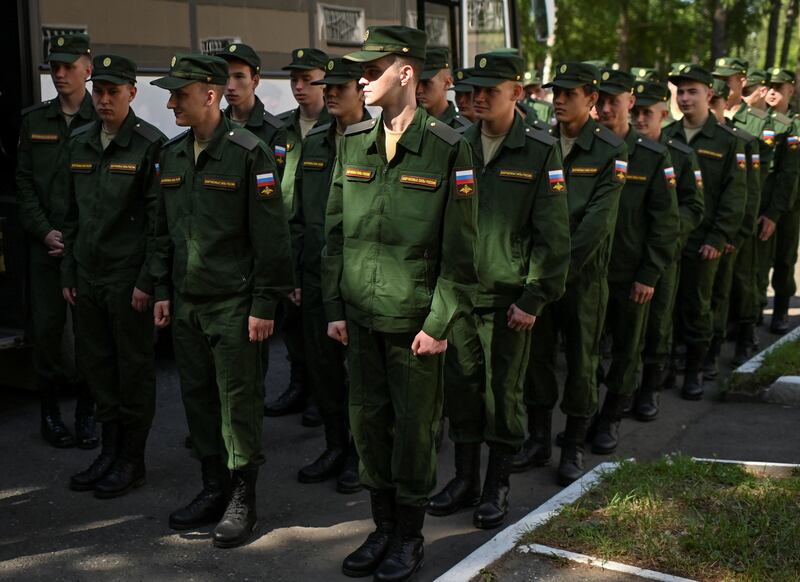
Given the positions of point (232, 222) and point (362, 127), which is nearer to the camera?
point (362, 127)

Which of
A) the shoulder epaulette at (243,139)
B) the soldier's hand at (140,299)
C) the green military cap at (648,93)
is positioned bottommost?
the soldier's hand at (140,299)

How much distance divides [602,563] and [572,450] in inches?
59.0

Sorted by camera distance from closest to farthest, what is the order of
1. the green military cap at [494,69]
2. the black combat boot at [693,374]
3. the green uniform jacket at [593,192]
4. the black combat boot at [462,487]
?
the green military cap at [494,69] → the black combat boot at [462,487] → the green uniform jacket at [593,192] → the black combat boot at [693,374]

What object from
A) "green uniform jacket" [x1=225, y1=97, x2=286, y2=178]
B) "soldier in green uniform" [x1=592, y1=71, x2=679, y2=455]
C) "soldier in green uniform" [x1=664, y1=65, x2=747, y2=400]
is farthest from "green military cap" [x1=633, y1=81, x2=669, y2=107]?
"green uniform jacket" [x1=225, y1=97, x2=286, y2=178]

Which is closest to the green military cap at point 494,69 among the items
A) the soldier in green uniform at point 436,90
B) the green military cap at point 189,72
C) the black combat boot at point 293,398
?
the green military cap at point 189,72

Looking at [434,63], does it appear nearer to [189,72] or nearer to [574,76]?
[574,76]

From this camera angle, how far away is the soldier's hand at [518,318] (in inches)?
194

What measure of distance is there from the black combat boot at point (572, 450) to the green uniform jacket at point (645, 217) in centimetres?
95

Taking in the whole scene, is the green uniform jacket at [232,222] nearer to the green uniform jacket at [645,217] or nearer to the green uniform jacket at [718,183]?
the green uniform jacket at [645,217]

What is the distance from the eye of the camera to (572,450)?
566 centimetres

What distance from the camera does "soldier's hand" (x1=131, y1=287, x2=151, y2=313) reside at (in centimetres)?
509

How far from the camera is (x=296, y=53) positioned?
620 centimetres

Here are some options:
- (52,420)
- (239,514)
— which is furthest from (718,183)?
(52,420)

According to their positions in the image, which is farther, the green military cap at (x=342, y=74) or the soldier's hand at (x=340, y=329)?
the green military cap at (x=342, y=74)
